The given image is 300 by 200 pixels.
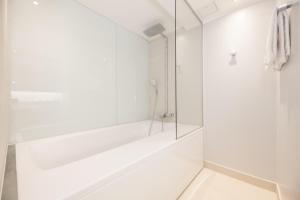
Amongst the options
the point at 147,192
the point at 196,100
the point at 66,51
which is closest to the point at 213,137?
the point at 196,100

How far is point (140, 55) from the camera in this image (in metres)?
2.70

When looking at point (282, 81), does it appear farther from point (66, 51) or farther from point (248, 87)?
point (66, 51)

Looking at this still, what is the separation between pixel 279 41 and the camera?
1.31m

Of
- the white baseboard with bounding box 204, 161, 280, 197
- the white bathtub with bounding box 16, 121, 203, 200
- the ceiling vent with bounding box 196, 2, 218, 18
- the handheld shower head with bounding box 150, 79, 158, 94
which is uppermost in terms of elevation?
the ceiling vent with bounding box 196, 2, 218, 18

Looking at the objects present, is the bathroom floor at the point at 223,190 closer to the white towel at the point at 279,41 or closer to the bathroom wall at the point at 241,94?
the bathroom wall at the point at 241,94

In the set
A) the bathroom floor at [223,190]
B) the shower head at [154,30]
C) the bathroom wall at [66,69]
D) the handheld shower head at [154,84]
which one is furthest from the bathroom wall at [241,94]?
the bathroom wall at [66,69]

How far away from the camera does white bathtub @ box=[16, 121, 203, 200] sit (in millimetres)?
715

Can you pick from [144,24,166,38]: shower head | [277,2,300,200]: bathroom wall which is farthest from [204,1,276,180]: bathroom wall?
[144,24,166,38]: shower head

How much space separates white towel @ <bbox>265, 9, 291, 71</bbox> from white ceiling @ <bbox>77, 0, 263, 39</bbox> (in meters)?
0.62

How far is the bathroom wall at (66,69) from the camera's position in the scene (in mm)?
1403

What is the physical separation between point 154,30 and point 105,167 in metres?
2.29

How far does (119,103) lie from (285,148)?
2107 mm

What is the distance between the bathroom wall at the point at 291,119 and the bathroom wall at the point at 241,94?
295mm

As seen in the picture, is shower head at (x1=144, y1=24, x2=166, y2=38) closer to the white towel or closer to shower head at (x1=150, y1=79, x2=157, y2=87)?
shower head at (x1=150, y1=79, x2=157, y2=87)
